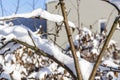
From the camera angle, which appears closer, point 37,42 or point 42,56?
point 37,42

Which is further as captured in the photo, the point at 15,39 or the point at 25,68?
the point at 25,68

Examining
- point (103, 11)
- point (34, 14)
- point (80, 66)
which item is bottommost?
point (103, 11)

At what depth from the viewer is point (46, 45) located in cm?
165

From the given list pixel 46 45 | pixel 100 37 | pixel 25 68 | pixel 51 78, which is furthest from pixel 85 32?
pixel 46 45

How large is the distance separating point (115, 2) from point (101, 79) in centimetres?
239

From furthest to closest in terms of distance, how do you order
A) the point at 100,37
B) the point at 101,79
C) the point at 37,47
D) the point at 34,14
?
the point at 100,37, the point at 101,79, the point at 37,47, the point at 34,14

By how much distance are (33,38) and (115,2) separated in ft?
1.23

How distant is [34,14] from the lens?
1.50 meters

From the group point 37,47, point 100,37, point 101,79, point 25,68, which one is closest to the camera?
point 37,47

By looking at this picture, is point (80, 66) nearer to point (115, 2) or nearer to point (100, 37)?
point (115, 2)

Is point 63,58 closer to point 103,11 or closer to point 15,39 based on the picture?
point 15,39

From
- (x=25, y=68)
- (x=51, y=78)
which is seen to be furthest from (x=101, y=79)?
(x=25, y=68)

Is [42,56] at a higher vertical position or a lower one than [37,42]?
lower

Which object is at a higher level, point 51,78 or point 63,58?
point 63,58
